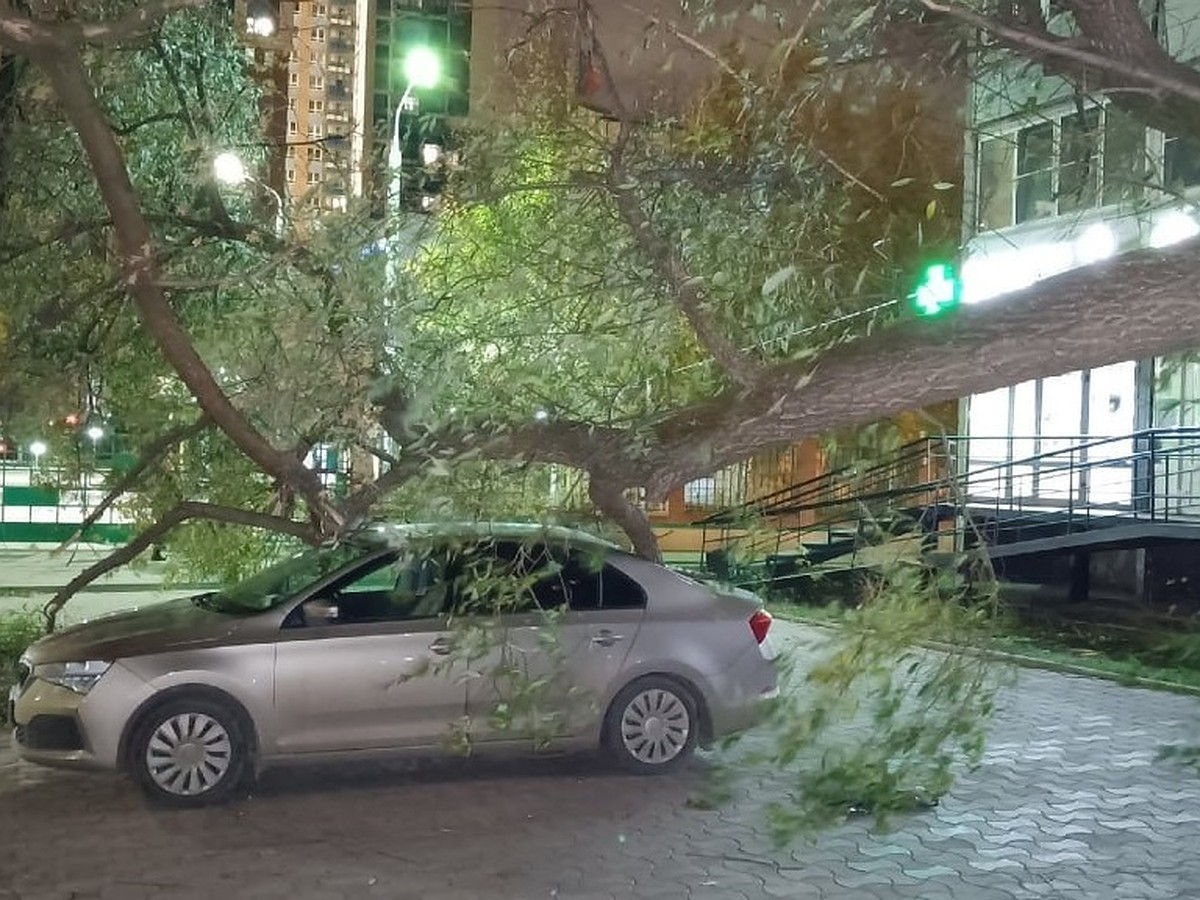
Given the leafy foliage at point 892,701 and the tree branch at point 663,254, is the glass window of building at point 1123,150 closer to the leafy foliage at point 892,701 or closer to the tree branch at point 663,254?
the tree branch at point 663,254

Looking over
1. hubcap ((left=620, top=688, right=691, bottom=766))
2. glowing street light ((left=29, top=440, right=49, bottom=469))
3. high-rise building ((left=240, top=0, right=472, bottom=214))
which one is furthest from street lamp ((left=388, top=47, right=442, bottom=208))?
hubcap ((left=620, top=688, right=691, bottom=766))

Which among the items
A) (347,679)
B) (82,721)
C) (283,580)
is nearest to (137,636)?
(82,721)

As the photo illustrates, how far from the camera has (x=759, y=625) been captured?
8438 mm

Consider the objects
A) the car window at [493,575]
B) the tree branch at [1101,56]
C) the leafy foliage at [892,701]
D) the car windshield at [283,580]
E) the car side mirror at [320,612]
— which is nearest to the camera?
the tree branch at [1101,56]

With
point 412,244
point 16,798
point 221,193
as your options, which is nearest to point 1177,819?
point 412,244

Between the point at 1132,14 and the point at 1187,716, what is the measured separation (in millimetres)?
7503

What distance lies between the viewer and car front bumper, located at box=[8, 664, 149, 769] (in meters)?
7.26

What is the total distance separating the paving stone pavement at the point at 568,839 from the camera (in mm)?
6145

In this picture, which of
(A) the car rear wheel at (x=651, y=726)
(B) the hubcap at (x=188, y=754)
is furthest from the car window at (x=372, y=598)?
(A) the car rear wheel at (x=651, y=726)

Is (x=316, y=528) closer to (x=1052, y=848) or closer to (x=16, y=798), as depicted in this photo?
(x=16, y=798)

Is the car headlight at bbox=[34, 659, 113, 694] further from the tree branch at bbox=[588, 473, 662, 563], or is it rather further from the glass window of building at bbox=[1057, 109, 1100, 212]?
the glass window of building at bbox=[1057, 109, 1100, 212]

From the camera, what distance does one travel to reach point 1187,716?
10641 millimetres

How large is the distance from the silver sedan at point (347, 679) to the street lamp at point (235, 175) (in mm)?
2347

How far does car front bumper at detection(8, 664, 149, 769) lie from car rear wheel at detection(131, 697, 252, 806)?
5.6 inches
